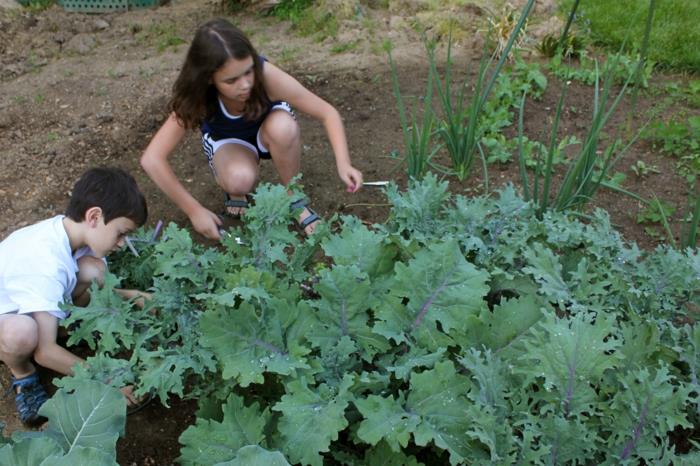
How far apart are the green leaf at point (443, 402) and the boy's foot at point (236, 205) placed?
146cm

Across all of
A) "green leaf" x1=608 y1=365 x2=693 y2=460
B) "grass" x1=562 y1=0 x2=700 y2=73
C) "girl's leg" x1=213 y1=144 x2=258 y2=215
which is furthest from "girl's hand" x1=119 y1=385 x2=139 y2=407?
"grass" x1=562 y1=0 x2=700 y2=73

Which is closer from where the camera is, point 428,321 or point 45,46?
point 428,321

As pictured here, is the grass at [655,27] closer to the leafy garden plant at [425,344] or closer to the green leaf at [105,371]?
the leafy garden plant at [425,344]

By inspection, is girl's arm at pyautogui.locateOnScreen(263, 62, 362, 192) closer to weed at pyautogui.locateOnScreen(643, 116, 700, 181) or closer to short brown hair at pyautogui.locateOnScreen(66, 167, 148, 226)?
short brown hair at pyautogui.locateOnScreen(66, 167, 148, 226)

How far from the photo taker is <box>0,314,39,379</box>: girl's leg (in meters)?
2.01

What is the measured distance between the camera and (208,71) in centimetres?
261

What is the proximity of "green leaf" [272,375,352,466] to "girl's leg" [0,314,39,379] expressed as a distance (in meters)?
0.92

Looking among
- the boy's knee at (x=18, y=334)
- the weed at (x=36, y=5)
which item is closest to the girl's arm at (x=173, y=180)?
the boy's knee at (x=18, y=334)

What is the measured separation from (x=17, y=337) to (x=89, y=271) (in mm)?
380

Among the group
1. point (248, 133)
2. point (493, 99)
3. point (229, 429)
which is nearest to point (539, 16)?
point (493, 99)

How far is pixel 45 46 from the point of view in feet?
15.1

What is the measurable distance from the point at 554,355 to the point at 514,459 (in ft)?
0.90

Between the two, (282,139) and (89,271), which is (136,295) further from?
(282,139)

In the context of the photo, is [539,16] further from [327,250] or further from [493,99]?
[327,250]
